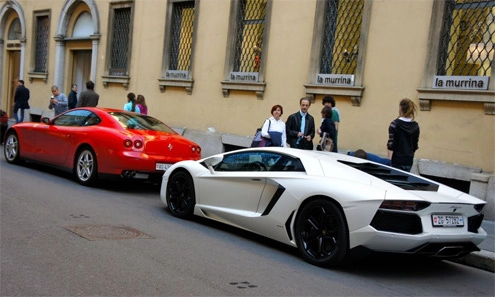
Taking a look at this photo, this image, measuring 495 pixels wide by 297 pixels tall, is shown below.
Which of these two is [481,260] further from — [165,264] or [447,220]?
[165,264]

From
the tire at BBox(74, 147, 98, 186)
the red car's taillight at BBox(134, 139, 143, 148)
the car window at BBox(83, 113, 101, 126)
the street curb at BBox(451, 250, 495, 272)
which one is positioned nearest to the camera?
the street curb at BBox(451, 250, 495, 272)

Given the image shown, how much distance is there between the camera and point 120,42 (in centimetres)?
1873

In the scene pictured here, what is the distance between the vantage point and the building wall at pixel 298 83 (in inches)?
392

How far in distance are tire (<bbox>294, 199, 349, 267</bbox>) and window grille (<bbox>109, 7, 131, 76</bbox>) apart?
13.2 metres

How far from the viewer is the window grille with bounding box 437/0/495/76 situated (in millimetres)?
9727

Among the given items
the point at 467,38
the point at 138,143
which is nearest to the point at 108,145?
the point at 138,143

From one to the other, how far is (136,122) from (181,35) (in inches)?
264

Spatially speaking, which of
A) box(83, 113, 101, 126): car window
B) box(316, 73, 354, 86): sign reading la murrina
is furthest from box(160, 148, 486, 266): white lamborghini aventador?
box(316, 73, 354, 86): sign reading la murrina

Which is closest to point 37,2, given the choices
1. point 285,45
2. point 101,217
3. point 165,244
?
point 285,45

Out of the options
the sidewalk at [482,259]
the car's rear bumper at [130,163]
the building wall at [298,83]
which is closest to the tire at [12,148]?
the car's rear bumper at [130,163]

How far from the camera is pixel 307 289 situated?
517 cm

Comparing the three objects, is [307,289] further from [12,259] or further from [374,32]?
[374,32]

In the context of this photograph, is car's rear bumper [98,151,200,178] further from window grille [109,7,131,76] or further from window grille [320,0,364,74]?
window grille [109,7,131,76]

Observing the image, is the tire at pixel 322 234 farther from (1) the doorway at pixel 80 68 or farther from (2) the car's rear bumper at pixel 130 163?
(1) the doorway at pixel 80 68
